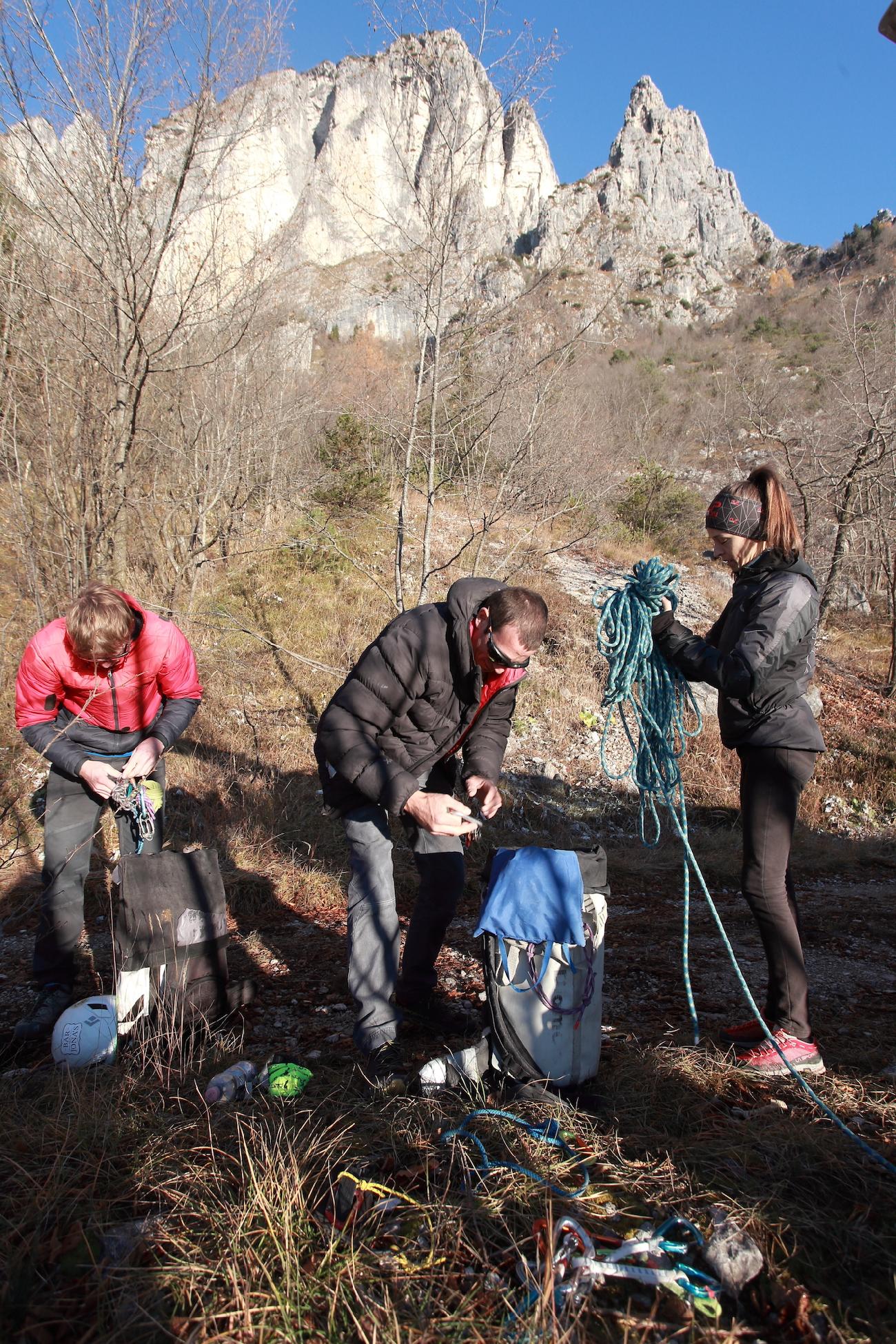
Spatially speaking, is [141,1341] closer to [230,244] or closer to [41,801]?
[41,801]

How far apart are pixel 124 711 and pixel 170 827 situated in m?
2.77

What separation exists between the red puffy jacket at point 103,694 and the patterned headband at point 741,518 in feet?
7.66

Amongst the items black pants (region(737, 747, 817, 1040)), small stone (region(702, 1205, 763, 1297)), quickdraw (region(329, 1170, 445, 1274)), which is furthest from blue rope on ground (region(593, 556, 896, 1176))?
quickdraw (region(329, 1170, 445, 1274))

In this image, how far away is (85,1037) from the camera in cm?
279

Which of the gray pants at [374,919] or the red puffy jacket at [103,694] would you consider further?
the red puffy jacket at [103,694]

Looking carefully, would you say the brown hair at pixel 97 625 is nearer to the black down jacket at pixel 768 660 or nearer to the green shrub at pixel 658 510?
the black down jacket at pixel 768 660

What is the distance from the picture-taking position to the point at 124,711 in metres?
3.27

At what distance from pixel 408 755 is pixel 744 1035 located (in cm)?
174

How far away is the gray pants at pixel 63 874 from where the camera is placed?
314cm

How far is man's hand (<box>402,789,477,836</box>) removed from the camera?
2.64 m

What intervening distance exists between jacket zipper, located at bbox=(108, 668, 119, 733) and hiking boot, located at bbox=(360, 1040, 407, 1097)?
69.6 inches

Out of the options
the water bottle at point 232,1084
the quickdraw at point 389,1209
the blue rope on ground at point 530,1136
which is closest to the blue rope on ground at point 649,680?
the blue rope on ground at point 530,1136

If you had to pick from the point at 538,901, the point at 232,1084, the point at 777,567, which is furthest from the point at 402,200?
the point at 232,1084

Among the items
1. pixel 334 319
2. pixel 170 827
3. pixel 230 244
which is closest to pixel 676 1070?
pixel 170 827
